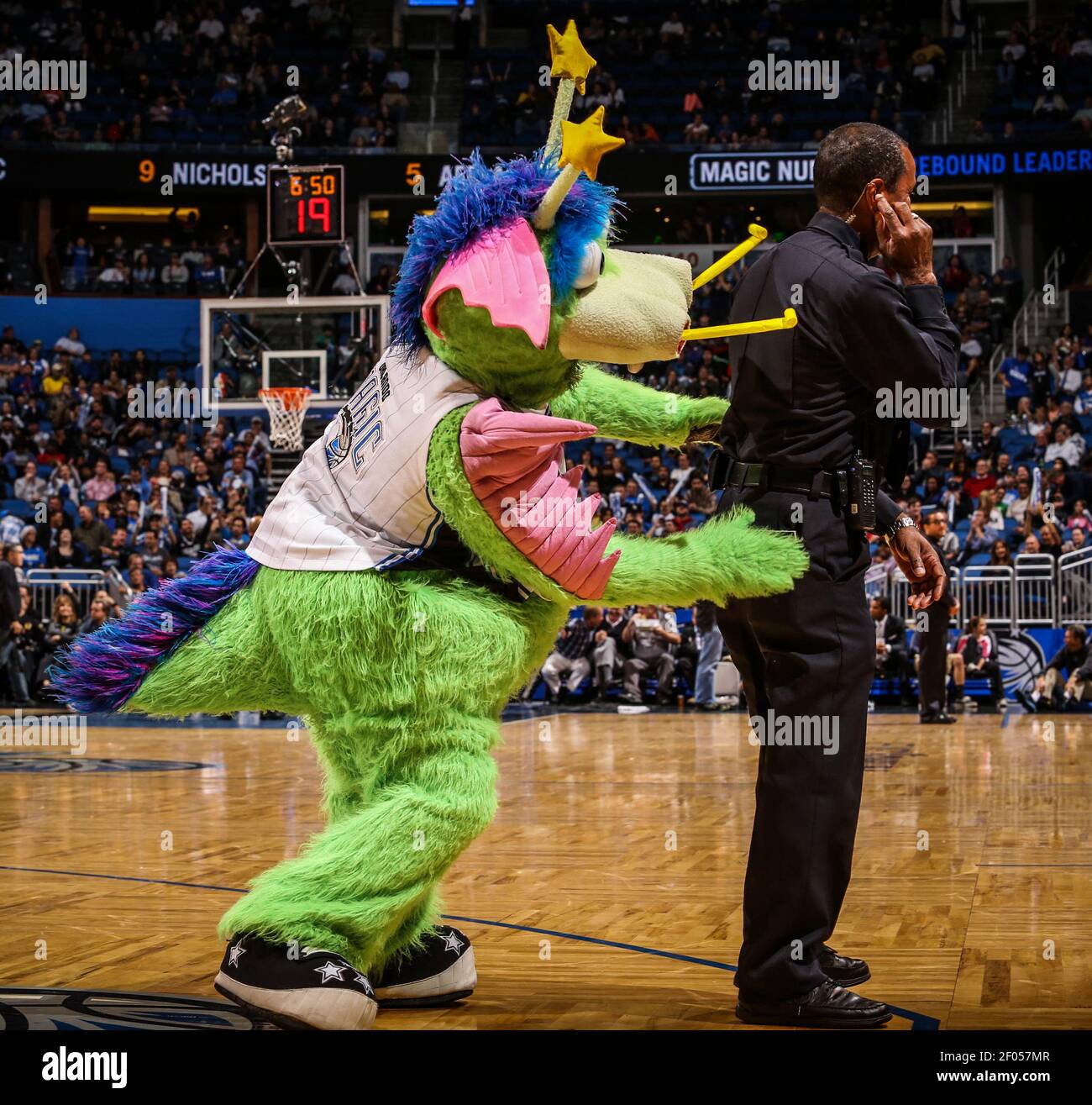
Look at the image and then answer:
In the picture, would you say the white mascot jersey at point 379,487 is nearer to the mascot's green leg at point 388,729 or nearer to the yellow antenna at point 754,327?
the mascot's green leg at point 388,729

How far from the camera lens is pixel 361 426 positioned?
9.75 feet

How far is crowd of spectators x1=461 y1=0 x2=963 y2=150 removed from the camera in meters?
20.2

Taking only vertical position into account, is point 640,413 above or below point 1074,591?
above

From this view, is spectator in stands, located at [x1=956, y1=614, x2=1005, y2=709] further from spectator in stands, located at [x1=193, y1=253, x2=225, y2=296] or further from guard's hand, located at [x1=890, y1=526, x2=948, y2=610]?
spectator in stands, located at [x1=193, y1=253, x2=225, y2=296]

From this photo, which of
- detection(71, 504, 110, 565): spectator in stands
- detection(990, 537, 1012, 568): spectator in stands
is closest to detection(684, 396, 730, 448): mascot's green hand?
detection(990, 537, 1012, 568): spectator in stands

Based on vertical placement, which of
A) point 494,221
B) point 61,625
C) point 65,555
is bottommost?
point 61,625

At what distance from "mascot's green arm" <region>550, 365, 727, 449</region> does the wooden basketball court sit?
1.17 meters

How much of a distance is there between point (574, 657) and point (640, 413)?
32.6ft

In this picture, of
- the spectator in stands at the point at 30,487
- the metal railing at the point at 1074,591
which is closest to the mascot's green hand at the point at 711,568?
the metal railing at the point at 1074,591

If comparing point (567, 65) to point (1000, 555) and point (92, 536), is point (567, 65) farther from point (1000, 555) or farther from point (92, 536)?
point (92, 536)

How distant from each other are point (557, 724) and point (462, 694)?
827cm

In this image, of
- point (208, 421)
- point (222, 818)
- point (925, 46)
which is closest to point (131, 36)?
point (208, 421)

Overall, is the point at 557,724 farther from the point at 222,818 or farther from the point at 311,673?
the point at 311,673

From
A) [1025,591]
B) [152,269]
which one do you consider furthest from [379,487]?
→ [152,269]
